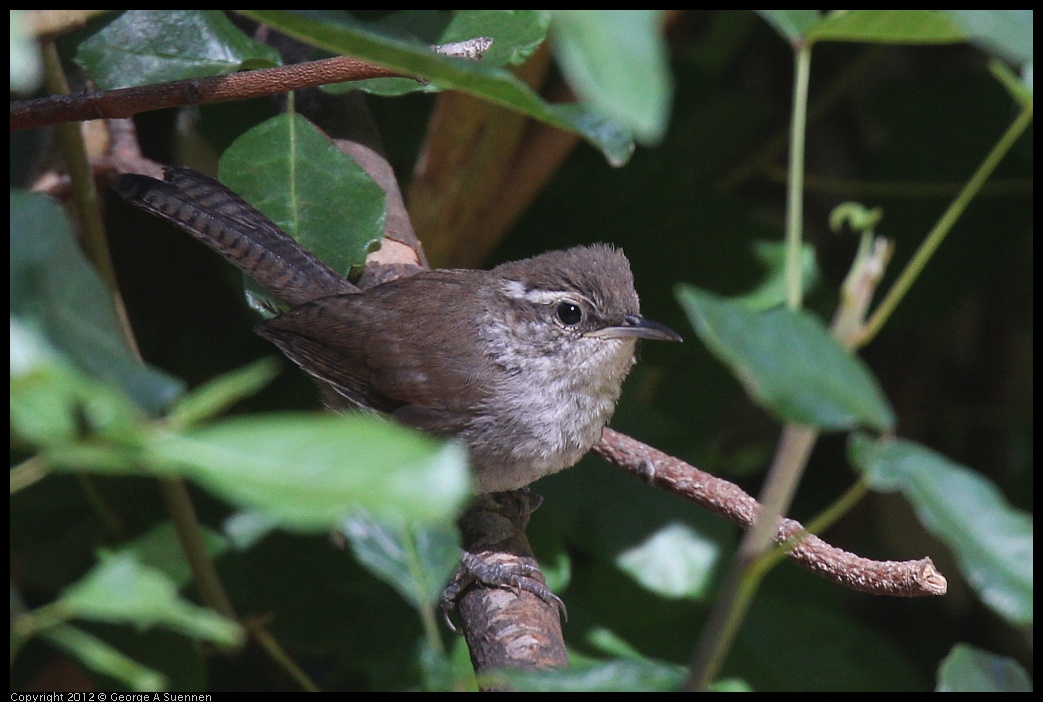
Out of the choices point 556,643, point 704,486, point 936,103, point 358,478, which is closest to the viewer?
point 358,478

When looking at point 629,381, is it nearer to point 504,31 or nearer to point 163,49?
point 504,31

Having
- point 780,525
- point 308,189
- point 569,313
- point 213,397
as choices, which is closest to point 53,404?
point 213,397

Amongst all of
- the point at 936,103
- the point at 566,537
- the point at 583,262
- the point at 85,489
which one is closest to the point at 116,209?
the point at 85,489

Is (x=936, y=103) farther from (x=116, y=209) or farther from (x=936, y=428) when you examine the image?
(x=116, y=209)

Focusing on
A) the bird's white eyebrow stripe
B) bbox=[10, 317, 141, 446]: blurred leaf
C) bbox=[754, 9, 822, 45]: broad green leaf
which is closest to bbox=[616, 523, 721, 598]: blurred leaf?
the bird's white eyebrow stripe
